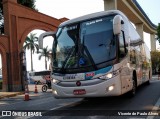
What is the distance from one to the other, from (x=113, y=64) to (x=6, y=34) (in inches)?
758

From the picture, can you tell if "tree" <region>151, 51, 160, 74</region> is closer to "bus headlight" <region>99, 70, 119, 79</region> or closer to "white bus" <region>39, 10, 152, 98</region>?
"white bus" <region>39, 10, 152, 98</region>

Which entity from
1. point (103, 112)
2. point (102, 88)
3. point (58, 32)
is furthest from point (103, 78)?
point (58, 32)

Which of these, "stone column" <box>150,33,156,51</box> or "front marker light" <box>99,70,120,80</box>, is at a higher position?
"stone column" <box>150,33,156,51</box>

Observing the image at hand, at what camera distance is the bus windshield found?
29.7ft

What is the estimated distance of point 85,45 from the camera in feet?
30.6

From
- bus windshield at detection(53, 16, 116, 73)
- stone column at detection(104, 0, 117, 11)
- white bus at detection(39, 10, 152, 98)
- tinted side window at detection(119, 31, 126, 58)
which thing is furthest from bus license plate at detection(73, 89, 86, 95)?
stone column at detection(104, 0, 117, 11)

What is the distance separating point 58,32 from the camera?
1027 cm

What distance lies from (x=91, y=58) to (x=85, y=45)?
1.81 ft

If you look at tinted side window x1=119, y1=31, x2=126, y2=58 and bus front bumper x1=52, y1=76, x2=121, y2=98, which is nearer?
bus front bumper x1=52, y1=76, x2=121, y2=98

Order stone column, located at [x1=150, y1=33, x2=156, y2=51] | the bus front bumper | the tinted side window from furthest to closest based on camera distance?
stone column, located at [x1=150, y1=33, x2=156, y2=51] < the tinted side window < the bus front bumper

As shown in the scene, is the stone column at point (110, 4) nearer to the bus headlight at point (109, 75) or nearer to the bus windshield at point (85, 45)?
the bus windshield at point (85, 45)

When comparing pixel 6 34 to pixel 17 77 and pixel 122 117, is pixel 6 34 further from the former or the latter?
pixel 122 117

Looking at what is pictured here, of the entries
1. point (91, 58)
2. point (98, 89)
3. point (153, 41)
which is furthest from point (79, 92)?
point (153, 41)

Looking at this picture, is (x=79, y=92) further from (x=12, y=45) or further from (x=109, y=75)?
(x=12, y=45)
